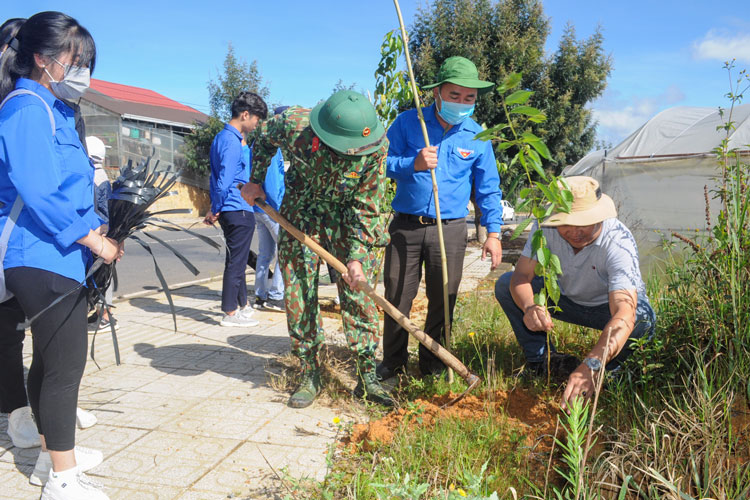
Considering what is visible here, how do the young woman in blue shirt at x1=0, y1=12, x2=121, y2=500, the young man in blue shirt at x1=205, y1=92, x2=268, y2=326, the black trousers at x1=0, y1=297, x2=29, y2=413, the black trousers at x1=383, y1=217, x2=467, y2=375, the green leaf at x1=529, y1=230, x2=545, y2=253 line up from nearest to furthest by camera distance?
1. the young woman in blue shirt at x1=0, y1=12, x2=121, y2=500
2. the green leaf at x1=529, y1=230, x2=545, y2=253
3. the black trousers at x1=0, y1=297, x2=29, y2=413
4. the black trousers at x1=383, y1=217, x2=467, y2=375
5. the young man in blue shirt at x1=205, y1=92, x2=268, y2=326

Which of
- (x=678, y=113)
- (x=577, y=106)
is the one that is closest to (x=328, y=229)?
(x=678, y=113)

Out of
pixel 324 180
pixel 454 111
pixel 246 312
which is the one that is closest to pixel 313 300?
pixel 324 180

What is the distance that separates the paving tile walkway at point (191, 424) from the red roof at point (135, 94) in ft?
96.6

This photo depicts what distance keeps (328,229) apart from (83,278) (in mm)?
1492

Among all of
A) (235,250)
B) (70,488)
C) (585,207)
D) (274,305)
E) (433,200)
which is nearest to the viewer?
(70,488)

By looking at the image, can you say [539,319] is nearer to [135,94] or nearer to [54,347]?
[54,347]

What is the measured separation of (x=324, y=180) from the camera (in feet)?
10.9

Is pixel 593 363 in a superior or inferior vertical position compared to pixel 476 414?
superior

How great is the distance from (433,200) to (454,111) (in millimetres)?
604

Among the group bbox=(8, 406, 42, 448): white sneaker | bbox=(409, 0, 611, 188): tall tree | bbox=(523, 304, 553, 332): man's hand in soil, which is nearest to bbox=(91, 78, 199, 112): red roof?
bbox=(409, 0, 611, 188): tall tree

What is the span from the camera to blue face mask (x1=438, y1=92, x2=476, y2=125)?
3666 mm

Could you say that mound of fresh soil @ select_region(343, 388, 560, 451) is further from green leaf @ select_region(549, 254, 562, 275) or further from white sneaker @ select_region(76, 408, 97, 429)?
white sneaker @ select_region(76, 408, 97, 429)

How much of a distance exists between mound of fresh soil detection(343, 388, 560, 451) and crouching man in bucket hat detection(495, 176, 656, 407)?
0.25 m

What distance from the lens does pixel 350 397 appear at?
12.0ft
